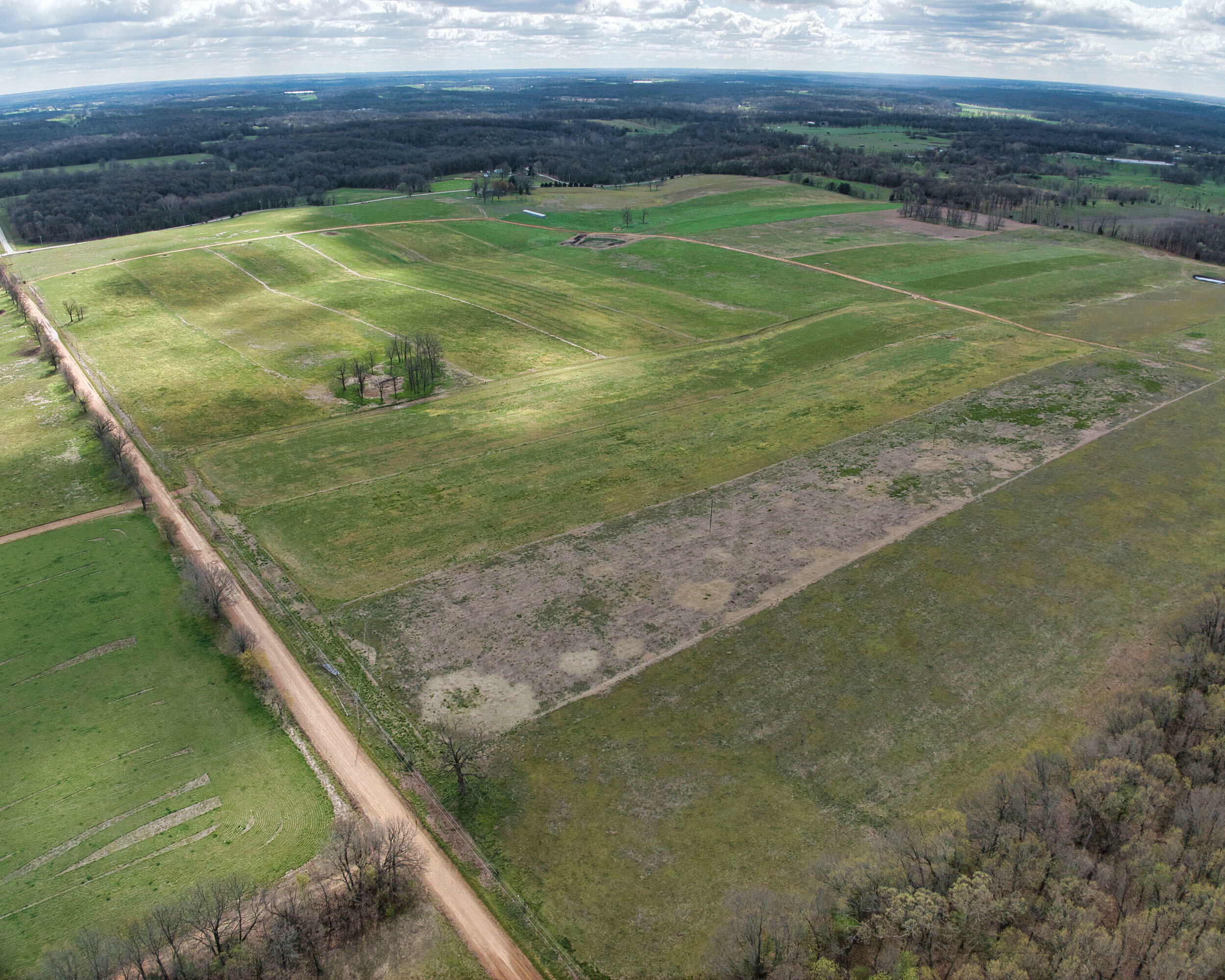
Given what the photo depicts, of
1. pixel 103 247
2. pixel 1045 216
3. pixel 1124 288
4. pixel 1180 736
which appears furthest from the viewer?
pixel 1045 216

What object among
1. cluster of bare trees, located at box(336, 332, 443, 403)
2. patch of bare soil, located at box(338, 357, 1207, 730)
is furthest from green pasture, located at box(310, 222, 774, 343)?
patch of bare soil, located at box(338, 357, 1207, 730)

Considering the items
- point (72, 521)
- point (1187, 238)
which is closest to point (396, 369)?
point (72, 521)

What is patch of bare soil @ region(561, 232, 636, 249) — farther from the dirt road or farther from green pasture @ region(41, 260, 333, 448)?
the dirt road

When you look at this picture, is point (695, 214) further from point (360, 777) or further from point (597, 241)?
point (360, 777)

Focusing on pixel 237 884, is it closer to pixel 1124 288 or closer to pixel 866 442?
pixel 866 442

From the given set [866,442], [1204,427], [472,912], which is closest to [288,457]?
[472,912]

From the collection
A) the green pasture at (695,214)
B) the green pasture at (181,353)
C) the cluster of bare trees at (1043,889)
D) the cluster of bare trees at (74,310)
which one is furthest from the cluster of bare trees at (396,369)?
the green pasture at (695,214)

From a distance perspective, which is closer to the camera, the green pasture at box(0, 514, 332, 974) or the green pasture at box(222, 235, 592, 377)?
the green pasture at box(0, 514, 332, 974)

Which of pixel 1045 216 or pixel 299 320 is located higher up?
pixel 1045 216
